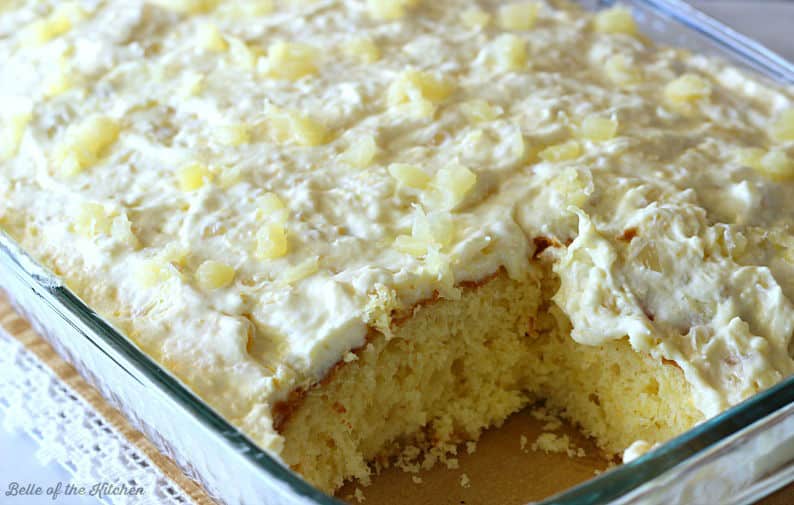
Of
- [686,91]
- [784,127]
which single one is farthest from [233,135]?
[784,127]

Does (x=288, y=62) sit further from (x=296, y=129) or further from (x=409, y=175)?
(x=409, y=175)

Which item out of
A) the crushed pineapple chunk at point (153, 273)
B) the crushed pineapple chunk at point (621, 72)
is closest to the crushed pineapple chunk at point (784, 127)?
the crushed pineapple chunk at point (621, 72)

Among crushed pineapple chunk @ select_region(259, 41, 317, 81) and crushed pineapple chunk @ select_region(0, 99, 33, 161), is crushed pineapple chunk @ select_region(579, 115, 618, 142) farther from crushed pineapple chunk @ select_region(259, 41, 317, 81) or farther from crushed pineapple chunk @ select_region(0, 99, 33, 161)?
crushed pineapple chunk @ select_region(0, 99, 33, 161)

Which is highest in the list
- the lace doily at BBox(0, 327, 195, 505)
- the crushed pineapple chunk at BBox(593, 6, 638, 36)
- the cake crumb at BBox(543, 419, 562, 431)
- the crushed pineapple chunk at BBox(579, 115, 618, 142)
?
the crushed pineapple chunk at BBox(579, 115, 618, 142)

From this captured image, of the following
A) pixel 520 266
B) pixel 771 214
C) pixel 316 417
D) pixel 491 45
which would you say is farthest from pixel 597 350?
pixel 491 45

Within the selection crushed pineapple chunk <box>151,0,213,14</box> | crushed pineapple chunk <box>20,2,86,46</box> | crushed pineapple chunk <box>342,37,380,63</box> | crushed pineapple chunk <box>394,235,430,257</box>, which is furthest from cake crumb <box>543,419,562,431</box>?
crushed pineapple chunk <box>20,2,86,46</box>
